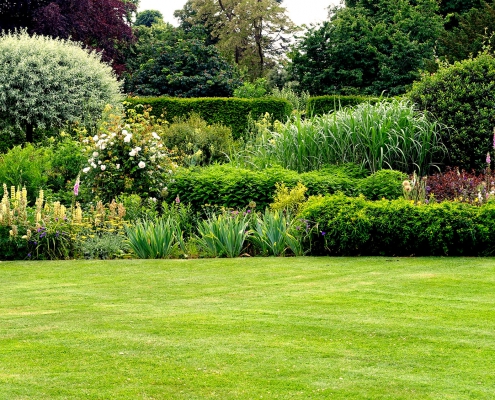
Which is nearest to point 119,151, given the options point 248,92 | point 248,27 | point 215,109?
point 215,109

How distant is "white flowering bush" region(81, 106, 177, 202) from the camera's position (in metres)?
11.5

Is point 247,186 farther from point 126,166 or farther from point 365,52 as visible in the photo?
point 365,52

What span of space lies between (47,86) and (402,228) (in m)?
12.5

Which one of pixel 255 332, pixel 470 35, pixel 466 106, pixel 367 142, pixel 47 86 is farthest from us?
pixel 470 35

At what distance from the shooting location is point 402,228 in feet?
28.3

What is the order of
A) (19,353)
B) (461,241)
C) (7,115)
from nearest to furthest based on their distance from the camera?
(19,353) < (461,241) < (7,115)

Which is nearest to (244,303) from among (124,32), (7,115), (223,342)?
(223,342)

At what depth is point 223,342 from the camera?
5.11m

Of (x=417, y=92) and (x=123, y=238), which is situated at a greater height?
(x=417, y=92)

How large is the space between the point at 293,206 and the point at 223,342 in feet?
17.0

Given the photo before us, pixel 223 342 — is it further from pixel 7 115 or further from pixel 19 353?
pixel 7 115

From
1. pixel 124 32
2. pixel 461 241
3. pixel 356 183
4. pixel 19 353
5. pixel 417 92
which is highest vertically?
pixel 124 32

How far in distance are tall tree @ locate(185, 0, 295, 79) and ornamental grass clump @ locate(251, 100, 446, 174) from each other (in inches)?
970

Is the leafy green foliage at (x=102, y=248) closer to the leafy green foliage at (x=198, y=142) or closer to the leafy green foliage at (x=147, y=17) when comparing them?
A: the leafy green foliage at (x=198, y=142)
